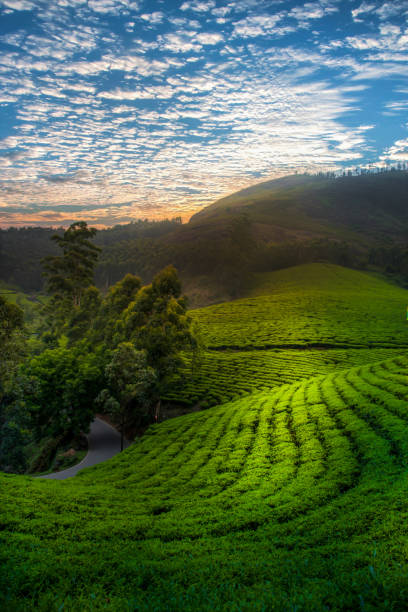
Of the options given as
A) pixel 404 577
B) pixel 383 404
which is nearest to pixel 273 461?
pixel 383 404

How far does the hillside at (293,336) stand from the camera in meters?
41.1

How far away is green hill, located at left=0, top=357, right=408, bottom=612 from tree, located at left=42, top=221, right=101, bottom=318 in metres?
63.5

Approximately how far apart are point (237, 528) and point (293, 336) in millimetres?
55253

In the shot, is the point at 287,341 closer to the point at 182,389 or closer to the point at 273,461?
the point at 182,389

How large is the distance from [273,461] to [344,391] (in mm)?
9659

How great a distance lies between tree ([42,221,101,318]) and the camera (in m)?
73.9

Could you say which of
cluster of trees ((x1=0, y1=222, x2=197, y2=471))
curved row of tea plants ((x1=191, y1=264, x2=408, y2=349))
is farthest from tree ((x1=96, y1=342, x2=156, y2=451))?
curved row of tea plants ((x1=191, y1=264, x2=408, y2=349))

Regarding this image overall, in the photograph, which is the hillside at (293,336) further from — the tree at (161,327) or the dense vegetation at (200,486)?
the tree at (161,327)

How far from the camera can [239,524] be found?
10.3 m

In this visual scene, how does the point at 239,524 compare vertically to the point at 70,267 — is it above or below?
below

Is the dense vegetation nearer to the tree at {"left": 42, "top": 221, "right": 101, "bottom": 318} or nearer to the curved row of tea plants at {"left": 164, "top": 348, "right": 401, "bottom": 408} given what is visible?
the curved row of tea plants at {"left": 164, "top": 348, "right": 401, "bottom": 408}

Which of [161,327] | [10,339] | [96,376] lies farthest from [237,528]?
[96,376]

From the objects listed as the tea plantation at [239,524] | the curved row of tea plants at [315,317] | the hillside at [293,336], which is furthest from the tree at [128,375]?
the curved row of tea plants at [315,317]

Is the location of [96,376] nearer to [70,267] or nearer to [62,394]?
[62,394]
